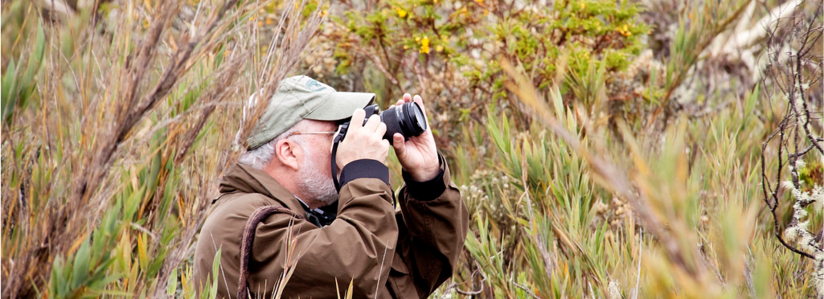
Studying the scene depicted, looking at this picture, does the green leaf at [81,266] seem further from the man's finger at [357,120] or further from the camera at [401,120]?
the camera at [401,120]

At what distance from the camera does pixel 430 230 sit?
76.7 inches

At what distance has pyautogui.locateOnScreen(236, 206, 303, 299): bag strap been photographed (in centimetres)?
149

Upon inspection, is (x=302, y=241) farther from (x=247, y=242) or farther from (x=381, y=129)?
(x=381, y=129)

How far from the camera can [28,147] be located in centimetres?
103

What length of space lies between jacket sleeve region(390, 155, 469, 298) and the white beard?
0.75 feet

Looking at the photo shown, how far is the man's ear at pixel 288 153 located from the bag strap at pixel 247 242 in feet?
0.95

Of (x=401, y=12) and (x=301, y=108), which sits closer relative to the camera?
(x=301, y=108)

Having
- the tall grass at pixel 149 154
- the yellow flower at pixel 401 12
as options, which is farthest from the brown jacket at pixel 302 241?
the yellow flower at pixel 401 12

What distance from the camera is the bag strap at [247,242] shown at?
1494 mm

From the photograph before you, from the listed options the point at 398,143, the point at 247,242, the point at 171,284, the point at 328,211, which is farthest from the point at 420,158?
the point at 171,284

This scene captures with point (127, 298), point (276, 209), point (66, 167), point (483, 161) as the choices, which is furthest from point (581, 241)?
point (483, 161)

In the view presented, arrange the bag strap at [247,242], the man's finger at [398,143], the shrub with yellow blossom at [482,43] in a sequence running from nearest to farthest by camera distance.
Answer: the bag strap at [247,242]
the man's finger at [398,143]
the shrub with yellow blossom at [482,43]

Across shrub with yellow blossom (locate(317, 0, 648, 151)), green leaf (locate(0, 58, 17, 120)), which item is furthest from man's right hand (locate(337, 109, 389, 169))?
shrub with yellow blossom (locate(317, 0, 648, 151))

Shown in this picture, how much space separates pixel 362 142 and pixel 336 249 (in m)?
0.33
